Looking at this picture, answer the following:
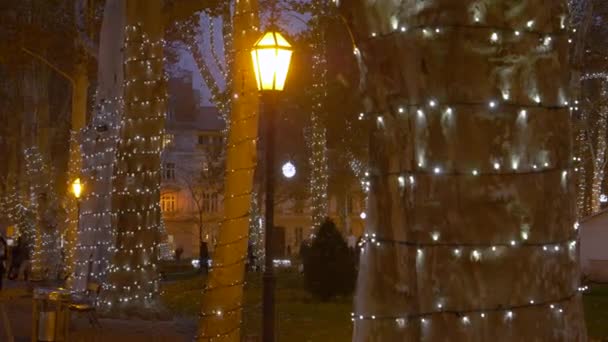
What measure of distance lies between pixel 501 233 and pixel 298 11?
78.3 ft

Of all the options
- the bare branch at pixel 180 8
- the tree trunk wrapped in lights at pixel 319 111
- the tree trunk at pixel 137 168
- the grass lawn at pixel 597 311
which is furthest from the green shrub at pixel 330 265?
the tree trunk wrapped in lights at pixel 319 111

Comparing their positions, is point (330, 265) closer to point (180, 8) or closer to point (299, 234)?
point (180, 8)

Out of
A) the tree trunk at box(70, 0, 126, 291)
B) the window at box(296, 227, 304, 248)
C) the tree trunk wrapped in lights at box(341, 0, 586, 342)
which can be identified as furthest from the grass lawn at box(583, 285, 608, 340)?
the window at box(296, 227, 304, 248)

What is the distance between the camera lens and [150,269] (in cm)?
1622

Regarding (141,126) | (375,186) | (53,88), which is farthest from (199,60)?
(375,186)

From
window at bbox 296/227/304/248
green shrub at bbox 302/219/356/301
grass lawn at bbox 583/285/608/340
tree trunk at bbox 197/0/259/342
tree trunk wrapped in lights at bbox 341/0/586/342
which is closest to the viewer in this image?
tree trunk wrapped in lights at bbox 341/0/586/342

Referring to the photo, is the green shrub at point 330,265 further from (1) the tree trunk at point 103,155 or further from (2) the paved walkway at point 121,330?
(1) the tree trunk at point 103,155

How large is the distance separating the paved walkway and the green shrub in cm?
408

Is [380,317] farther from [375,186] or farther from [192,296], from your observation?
[192,296]

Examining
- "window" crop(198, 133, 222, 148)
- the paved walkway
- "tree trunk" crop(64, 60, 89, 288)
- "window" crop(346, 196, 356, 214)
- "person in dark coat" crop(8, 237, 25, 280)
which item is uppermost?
"window" crop(198, 133, 222, 148)

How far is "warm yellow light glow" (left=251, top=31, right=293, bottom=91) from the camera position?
8.95 m

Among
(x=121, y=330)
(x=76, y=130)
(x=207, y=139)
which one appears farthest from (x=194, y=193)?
(x=121, y=330)

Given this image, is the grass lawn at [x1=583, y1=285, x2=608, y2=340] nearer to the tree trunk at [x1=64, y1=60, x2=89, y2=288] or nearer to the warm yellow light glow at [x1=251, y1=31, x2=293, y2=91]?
the warm yellow light glow at [x1=251, y1=31, x2=293, y2=91]

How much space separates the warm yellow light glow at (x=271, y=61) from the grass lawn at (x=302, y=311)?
18.0 ft
